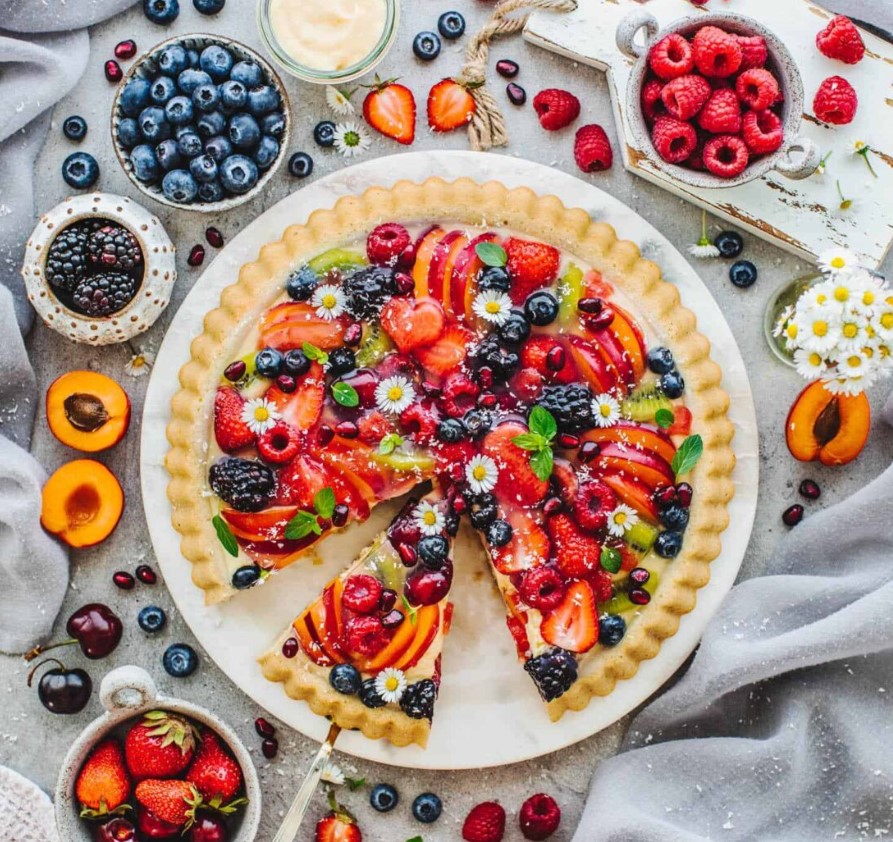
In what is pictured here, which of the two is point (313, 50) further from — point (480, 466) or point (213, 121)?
point (480, 466)

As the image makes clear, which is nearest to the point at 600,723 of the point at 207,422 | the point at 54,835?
the point at 207,422

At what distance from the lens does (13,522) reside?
3715 mm

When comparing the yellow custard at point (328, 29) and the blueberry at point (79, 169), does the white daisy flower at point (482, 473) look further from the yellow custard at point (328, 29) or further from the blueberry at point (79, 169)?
the blueberry at point (79, 169)

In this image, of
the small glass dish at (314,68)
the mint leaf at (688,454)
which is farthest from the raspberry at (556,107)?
the mint leaf at (688,454)

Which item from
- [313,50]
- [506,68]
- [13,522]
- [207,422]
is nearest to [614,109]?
[506,68]

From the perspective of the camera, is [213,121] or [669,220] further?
[669,220]

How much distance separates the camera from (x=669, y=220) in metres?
3.96

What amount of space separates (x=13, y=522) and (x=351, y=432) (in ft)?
3.79

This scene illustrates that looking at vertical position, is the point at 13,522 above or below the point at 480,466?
below

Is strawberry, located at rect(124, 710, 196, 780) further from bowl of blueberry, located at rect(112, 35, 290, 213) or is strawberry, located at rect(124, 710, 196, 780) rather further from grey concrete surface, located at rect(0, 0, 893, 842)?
bowl of blueberry, located at rect(112, 35, 290, 213)

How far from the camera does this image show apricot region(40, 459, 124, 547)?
152 inches

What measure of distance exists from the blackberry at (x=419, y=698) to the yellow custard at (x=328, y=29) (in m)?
2.02

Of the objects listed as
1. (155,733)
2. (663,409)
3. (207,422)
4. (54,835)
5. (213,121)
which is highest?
(213,121)

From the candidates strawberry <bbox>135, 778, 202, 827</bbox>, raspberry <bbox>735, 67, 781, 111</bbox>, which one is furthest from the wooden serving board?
strawberry <bbox>135, 778, 202, 827</bbox>
